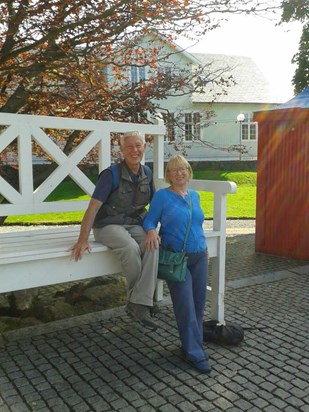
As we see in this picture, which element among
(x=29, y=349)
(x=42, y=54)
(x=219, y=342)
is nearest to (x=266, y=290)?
(x=219, y=342)

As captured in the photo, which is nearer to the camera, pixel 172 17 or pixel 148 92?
pixel 172 17

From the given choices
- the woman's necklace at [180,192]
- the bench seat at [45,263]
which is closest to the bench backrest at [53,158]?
the bench seat at [45,263]

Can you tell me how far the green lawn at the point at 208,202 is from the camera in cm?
1202

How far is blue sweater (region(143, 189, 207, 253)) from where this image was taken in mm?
3373

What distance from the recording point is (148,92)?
593cm

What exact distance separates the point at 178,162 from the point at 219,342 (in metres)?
1.53

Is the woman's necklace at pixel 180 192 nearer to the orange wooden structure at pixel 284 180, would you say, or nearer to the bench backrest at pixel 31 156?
the bench backrest at pixel 31 156

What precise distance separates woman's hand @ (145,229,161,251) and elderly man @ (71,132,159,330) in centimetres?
4

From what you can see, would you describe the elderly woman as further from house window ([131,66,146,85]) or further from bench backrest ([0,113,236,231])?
house window ([131,66,146,85])

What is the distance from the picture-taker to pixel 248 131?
3203cm

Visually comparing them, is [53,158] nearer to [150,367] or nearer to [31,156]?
[31,156]

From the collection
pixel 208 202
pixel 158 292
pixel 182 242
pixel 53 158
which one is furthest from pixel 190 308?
pixel 208 202

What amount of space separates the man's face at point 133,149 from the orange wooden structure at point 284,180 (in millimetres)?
3570

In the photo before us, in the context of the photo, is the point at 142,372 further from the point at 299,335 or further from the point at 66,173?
the point at 66,173
